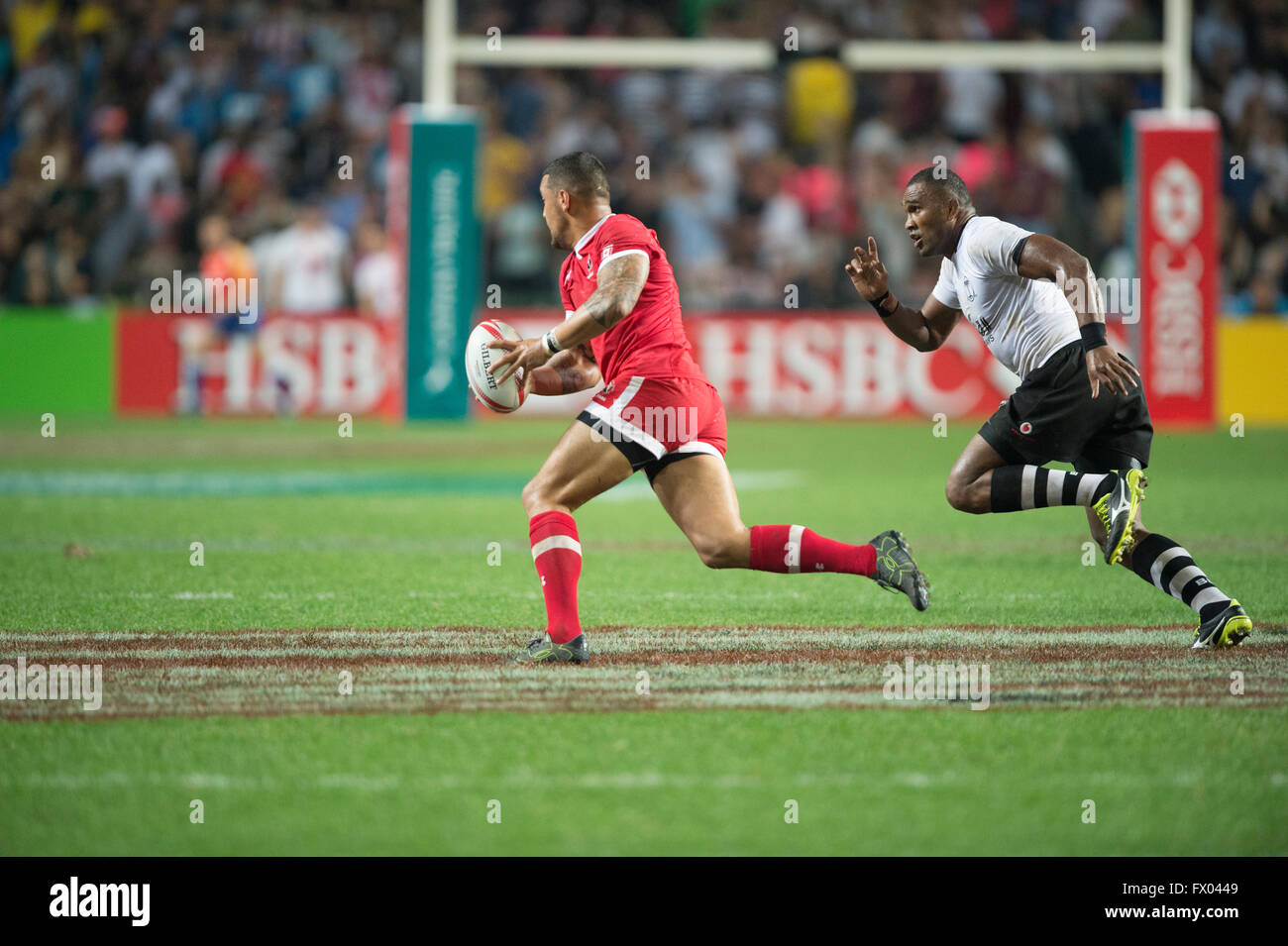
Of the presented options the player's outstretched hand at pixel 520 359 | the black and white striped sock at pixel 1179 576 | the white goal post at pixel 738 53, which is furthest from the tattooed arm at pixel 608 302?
the white goal post at pixel 738 53

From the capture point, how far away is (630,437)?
6660 millimetres

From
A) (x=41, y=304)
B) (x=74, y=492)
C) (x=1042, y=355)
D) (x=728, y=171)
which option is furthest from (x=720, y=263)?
(x=1042, y=355)

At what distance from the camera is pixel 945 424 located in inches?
846

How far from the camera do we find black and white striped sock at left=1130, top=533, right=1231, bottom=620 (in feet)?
22.5

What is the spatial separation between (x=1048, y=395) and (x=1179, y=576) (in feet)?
3.00

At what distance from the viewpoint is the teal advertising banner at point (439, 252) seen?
19750 millimetres

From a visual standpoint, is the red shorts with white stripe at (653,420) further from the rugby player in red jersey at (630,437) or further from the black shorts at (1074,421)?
the black shorts at (1074,421)

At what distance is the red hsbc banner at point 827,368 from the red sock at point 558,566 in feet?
48.2

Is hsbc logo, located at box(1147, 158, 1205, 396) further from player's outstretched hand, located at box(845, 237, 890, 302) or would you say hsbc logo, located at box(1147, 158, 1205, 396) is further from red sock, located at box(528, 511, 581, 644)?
red sock, located at box(528, 511, 581, 644)

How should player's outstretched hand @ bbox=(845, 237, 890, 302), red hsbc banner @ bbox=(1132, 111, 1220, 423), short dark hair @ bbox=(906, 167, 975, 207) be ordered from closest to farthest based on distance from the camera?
short dark hair @ bbox=(906, 167, 975, 207)
player's outstretched hand @ bbox=(845, 237, 890, 302)
red hsbc banner @ bbox=(1132, 111, 1220, 423)

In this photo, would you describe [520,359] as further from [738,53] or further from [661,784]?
[738,53]
